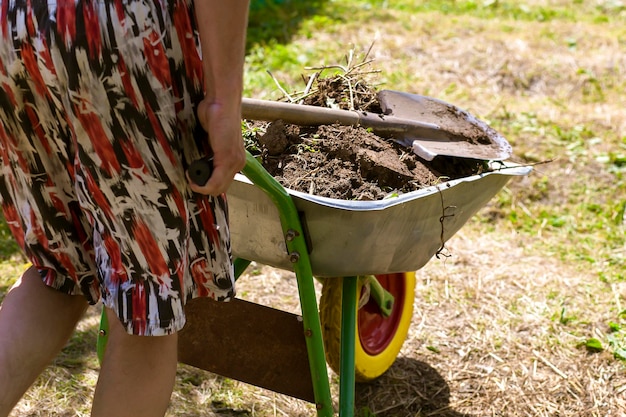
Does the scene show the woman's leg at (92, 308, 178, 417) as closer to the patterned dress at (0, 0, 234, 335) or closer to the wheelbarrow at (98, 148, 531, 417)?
the patterned dress at (0, 0, 234, 335)

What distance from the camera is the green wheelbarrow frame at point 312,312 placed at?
1806 mm

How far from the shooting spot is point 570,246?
3.65 metres

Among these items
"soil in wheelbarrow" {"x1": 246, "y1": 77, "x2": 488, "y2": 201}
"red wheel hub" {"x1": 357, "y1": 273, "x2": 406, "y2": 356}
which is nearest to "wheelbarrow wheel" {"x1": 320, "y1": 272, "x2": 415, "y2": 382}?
"red wheel hub" {"x1": 357, "y1": 273, "x2": 406, "y2": 356}

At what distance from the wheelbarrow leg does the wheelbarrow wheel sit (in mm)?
297

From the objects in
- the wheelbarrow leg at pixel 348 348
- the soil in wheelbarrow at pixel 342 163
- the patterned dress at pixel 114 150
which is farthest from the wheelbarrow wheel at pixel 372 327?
the patterned dress at pixel 114 150

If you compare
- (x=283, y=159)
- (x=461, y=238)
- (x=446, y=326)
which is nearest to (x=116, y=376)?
(x=283, y=159)

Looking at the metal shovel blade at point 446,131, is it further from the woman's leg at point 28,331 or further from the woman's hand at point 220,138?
the woman's leg at point 28,331

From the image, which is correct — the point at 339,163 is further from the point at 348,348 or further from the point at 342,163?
the point at 348,348

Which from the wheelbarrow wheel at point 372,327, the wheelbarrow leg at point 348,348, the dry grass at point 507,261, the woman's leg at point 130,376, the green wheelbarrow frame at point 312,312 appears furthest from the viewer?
the dry grass at point 507,261

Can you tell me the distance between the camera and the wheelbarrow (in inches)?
73.9

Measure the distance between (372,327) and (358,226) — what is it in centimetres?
89

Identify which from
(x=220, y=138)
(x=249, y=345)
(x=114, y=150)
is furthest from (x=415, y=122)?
(x=114, y=150)

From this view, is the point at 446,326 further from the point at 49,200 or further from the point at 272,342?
the point at 49,200

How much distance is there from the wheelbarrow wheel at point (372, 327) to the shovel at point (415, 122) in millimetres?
463
